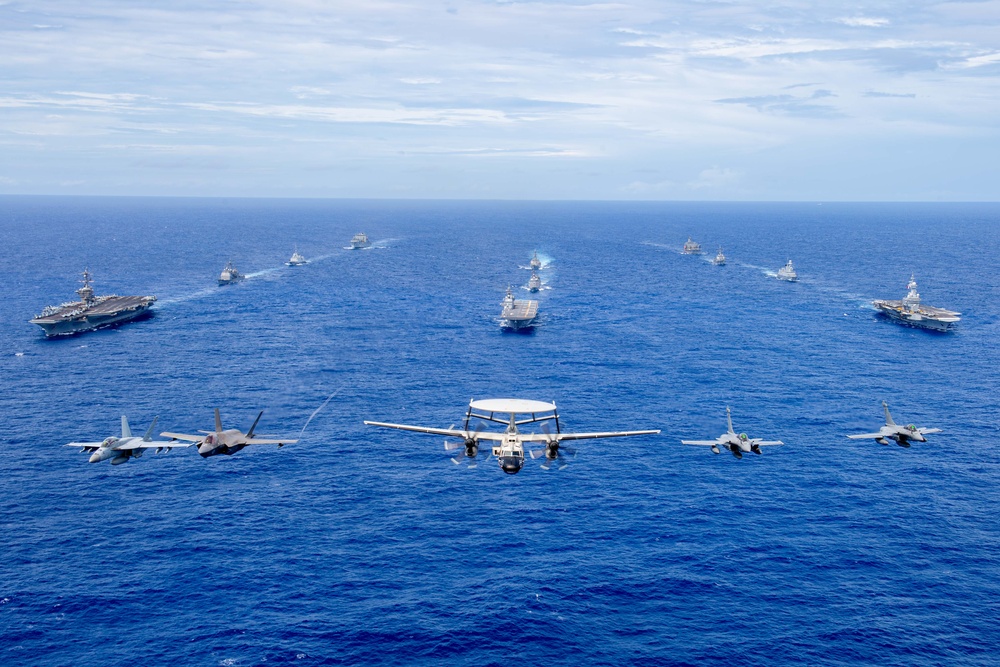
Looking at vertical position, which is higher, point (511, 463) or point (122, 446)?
point (511, 463)

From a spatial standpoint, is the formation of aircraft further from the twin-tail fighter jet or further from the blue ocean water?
the blue ocean water

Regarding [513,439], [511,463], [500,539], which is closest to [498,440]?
[513,439]

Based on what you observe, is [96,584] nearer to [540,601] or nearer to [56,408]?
[540,601]

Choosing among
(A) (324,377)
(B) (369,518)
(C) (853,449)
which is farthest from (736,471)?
(A) (324,377)

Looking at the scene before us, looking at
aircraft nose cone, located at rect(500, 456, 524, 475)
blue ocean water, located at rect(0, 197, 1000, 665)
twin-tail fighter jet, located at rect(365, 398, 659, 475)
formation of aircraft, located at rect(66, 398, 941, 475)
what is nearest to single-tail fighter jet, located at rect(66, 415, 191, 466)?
formation of aircraft, located at rect(66, 398, 941, 475)

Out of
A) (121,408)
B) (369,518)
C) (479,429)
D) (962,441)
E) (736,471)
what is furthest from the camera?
(121,408)

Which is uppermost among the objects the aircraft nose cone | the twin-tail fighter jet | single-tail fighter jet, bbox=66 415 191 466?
the twin-tail fighter jet

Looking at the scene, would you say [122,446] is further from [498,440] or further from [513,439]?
[513,439]

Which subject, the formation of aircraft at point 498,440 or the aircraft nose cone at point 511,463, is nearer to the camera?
the aircraft nose cone at point 511,463

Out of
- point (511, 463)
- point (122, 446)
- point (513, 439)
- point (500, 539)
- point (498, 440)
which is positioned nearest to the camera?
point (511, 463)

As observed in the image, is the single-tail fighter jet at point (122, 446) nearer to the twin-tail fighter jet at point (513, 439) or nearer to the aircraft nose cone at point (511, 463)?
the twin-tail fighter jet at point (513, 439)

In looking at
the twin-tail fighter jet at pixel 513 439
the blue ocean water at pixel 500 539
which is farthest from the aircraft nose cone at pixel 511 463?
the blue ocean water at pixel 500 539
